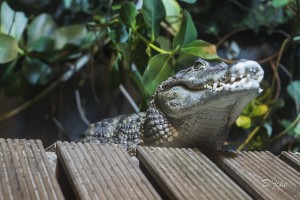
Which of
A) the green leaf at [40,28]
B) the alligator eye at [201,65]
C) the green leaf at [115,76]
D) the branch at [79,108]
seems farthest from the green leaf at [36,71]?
the alligator eye at [201,65]

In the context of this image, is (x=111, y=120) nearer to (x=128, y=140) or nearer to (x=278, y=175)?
(x=128, y=140)

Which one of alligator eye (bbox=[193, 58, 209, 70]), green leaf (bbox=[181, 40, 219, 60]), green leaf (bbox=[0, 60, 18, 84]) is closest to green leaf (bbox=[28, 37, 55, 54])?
green leaf (bbox=[0, 60, 18, 84])

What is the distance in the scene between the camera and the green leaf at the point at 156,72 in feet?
4.25

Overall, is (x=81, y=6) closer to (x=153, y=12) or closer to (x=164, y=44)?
(x=164, y=44)

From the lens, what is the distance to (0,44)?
142 cm

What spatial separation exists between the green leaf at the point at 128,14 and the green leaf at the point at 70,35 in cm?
60

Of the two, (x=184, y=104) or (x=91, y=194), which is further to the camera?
(x=184, y=104)

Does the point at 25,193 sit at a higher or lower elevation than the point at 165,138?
higher

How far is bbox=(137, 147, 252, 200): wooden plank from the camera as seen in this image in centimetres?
64

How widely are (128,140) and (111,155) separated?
0.59m

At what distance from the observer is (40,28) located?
211 cm

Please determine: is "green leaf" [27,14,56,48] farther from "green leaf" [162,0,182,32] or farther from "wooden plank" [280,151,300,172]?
"wooden plank" [280,151,300,172]

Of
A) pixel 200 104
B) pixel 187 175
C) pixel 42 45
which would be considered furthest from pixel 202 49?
pixel 42 45

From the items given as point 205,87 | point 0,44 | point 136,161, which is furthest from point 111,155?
point 0,44
